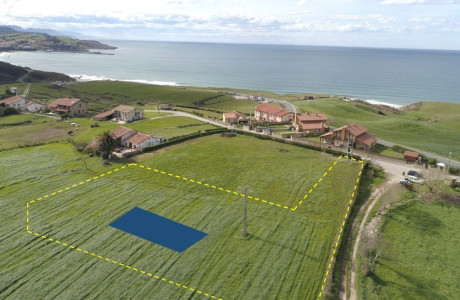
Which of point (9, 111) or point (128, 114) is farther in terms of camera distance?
point (9, 111)

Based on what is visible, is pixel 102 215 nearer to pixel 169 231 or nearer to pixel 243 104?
pixel 169 231

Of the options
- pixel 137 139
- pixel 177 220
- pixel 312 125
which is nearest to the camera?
pixel 177 220

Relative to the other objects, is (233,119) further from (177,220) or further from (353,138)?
(177,220)

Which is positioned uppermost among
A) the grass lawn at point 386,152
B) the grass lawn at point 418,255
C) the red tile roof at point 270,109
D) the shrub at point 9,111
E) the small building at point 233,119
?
the red tile roof at point 270,109

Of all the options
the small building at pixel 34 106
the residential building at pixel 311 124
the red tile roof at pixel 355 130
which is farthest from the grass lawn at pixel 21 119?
the red tile roof at pixel 355 130

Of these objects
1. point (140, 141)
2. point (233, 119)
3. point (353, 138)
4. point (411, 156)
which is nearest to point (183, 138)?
point (140, 141)

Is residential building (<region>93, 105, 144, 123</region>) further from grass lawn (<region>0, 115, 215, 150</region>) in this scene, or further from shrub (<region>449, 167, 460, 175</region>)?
shrub (<region>449, 167, 460, 175</region>)

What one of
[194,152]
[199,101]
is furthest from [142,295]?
[199,101]
